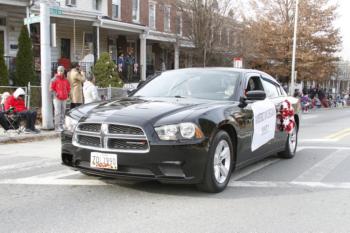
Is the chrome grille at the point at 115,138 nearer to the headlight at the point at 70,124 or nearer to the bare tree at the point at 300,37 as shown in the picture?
the headlight at the point at 70,124

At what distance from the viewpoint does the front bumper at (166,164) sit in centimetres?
530

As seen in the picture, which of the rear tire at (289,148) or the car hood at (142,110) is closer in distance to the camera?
the car hood at (142,110)

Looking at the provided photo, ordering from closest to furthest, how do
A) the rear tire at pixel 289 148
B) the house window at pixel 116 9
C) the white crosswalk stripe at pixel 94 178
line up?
the white crosswalk stripe at pixel 94 178, the rear tire at pixel 289 148, the house window at pixel 116 9

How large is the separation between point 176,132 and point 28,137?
7.17 m

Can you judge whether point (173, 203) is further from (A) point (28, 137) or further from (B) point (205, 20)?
(B) point (205, 20)

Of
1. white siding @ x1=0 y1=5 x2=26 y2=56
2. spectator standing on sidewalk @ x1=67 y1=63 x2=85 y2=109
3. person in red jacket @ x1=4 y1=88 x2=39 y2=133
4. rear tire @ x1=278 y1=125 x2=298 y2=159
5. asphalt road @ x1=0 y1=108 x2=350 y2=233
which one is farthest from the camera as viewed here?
white siding @ x1=0 y1=5 x2=26 y2=56

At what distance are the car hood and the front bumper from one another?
1.22 feet

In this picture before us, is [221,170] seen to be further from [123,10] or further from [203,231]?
[123,10]

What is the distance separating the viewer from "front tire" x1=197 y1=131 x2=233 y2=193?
18.5 feet

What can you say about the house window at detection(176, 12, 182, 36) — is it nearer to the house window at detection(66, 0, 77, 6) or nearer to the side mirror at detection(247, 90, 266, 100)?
the house window at detection(66, 0, 77, 6)

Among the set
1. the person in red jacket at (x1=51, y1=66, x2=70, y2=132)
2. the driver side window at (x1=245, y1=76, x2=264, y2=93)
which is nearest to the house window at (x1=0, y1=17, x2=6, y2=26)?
the person in red jacket at (x1=51, y1=66, x2=70, y2=132)

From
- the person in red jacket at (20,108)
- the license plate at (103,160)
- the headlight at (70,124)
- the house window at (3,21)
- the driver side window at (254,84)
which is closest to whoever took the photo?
the license plate at (103,160)

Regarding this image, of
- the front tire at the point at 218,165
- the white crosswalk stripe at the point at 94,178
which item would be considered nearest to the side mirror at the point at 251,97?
the front tire at the point at 218,165

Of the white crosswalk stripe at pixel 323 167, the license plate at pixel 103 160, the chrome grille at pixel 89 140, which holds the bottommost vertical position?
the white crosswalk stripe at pixel 323 167
